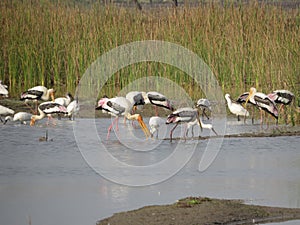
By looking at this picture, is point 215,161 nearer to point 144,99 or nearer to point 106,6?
point 144,99

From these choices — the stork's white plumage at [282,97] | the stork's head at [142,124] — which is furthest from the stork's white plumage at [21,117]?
the stork's white plumage at [282,97]

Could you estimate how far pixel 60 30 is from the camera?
17.1m

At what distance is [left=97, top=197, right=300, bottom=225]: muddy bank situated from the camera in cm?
660

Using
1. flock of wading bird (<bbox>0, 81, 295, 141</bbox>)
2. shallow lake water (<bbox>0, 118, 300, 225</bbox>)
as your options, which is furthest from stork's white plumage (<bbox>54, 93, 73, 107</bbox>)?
shallow lake water (<bbox>0, 118, 300, 225</bbox>)

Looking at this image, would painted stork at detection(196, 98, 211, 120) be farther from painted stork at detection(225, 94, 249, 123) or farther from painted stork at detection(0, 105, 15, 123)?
painted stork at detection(0, 105, 15, 123)

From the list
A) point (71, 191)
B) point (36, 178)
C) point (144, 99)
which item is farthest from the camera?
point (144, 99)

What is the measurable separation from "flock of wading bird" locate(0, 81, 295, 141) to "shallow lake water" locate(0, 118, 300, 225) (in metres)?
0.28

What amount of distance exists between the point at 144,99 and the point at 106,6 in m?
5.00

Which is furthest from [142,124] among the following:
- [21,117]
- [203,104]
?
[21,117]

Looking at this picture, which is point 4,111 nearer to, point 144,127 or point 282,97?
point 144,127

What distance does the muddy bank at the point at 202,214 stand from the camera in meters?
6.60

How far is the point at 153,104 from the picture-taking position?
1309 centimetres

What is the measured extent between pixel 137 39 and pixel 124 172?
7.76m

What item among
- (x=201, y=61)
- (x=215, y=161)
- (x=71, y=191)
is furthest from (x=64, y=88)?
(x=71, y=191)
